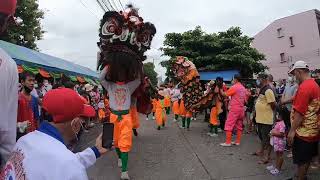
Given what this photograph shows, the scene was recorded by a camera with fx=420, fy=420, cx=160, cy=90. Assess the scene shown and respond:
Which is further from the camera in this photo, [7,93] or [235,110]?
[235,110]

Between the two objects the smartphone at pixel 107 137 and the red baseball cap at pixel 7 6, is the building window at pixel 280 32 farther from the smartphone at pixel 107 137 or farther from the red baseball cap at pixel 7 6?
the red baseball cap at pixel 7 6

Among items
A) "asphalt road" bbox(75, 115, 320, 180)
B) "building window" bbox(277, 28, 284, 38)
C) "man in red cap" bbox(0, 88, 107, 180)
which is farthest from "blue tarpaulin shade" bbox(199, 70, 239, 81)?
"man in red cap" bbox(0, 88, 107, 180)

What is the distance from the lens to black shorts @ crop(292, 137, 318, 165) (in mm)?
5754

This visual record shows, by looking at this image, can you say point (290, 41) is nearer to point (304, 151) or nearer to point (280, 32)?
point (280, 32)

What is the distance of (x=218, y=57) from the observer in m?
25.0

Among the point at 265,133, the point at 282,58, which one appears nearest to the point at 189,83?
the point at 265,133

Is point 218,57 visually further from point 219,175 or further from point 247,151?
point 219,175

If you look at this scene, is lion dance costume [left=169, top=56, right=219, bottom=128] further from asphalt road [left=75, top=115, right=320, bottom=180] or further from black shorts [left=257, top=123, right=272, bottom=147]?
black shorts [left=257, top=123, right=272, bottom=147]

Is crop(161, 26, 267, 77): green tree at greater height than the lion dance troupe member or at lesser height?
greater

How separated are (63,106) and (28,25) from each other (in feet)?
95.2

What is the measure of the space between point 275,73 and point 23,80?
36.3 m

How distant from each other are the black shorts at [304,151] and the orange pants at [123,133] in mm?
2656

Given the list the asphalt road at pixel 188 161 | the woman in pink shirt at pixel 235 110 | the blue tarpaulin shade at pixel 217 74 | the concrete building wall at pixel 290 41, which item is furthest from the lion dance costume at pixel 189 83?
the concrete building wall at pixel 290 41

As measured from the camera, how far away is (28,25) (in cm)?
2970
